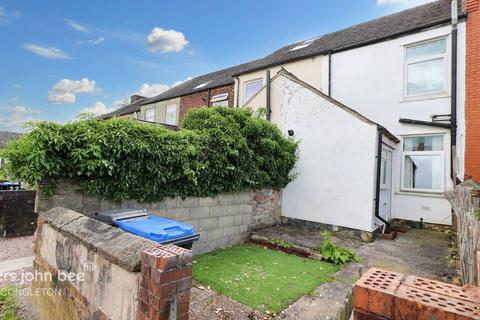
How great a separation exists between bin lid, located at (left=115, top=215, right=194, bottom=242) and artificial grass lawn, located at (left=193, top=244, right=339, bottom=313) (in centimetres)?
146

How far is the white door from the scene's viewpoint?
7.89m

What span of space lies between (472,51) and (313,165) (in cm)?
606

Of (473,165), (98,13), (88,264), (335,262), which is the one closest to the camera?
(88,264)

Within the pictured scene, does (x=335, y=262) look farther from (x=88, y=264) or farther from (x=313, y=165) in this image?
(x=88, y=264)

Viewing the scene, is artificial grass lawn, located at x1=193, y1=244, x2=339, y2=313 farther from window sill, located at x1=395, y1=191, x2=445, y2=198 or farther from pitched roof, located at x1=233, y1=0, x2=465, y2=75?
pitched roof, located at x1=233, y1=0, x2=465, y2=75

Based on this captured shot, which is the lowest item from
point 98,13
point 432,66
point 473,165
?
point 473,165

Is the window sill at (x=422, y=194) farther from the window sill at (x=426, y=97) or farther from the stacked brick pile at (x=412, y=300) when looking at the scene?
the stacked brick pile at (x=412, y=300)

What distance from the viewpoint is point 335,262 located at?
5512 millimetres

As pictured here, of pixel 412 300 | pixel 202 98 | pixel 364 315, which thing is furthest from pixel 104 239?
pixel 202 98

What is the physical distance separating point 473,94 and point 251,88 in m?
9.01

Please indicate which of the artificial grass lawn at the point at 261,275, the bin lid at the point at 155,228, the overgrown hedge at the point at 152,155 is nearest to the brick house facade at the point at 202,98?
the overgrown hedge at the point at 152,155

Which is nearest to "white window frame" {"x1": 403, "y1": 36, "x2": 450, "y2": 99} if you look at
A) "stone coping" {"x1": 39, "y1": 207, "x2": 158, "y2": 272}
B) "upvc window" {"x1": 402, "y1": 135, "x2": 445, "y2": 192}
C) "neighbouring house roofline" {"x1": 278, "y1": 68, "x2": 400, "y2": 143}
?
"upvc window" {"x1": 402, "y1": 135, "x2": 445, "y2": 192}

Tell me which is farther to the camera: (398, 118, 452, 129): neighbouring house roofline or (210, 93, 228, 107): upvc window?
(210, 93, 228, 107): upvc window

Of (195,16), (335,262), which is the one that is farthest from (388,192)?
(195,16)
